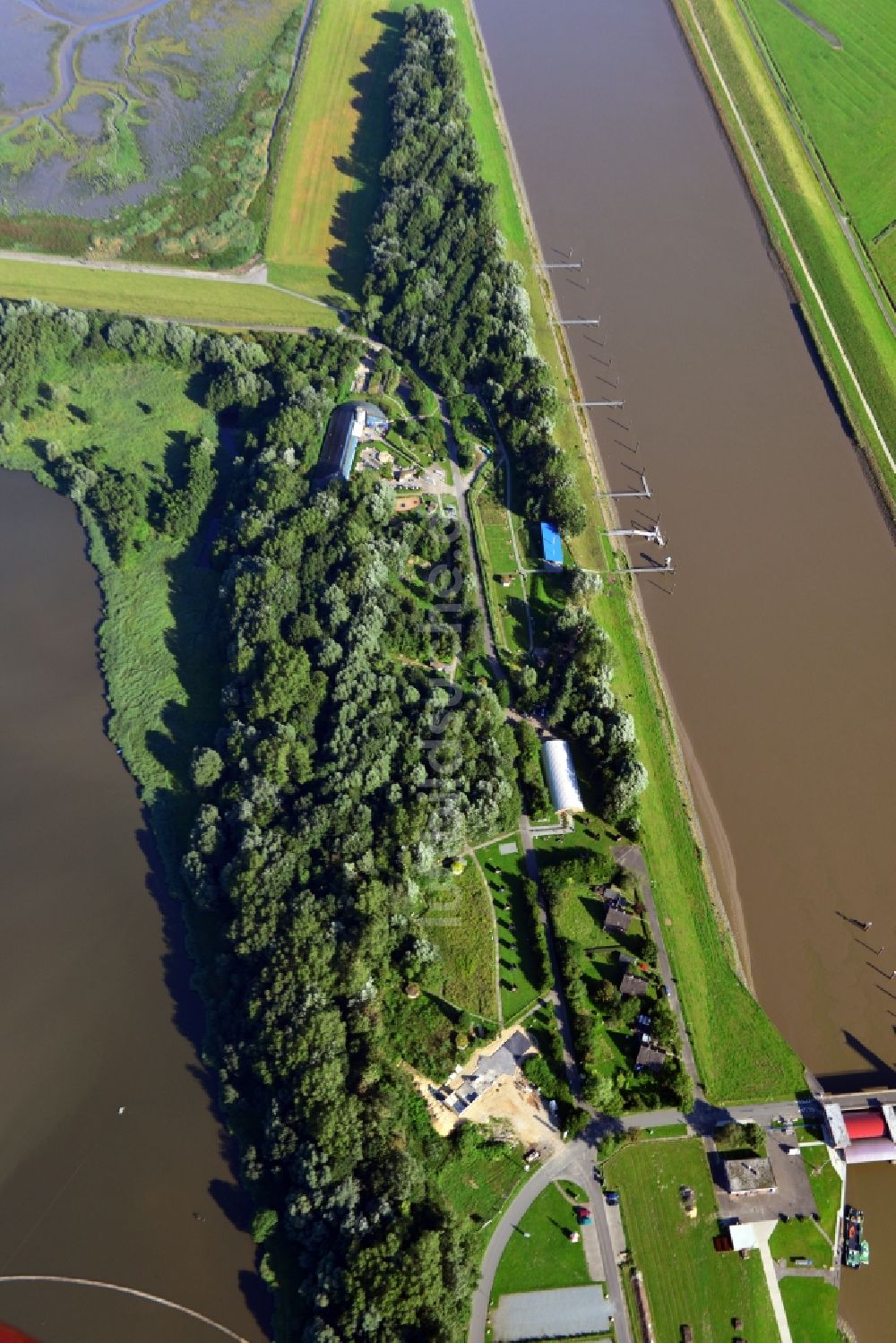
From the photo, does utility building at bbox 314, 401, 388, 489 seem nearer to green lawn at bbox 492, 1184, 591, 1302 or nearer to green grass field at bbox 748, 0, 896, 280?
green lawn at bbox 492, 1184, 591, 1302

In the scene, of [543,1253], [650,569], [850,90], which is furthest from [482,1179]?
[850,90]

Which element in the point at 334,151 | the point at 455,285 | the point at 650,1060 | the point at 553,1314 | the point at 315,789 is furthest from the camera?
the point at 334,151

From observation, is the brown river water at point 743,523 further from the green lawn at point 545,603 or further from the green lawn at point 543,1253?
the green lawn at point 543,1253

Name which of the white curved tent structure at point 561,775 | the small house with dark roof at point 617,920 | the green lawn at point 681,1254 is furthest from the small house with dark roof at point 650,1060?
the white curved tent structure at point 561,775

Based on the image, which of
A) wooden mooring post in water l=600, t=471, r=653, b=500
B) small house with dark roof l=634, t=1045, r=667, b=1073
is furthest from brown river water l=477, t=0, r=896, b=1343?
small house with dark roof l=634, t=1045, r=667, b=1073

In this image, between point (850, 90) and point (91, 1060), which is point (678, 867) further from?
point (850, 90)

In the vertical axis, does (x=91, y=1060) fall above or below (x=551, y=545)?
below

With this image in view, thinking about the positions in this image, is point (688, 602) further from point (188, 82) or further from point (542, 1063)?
point (188, 82)
